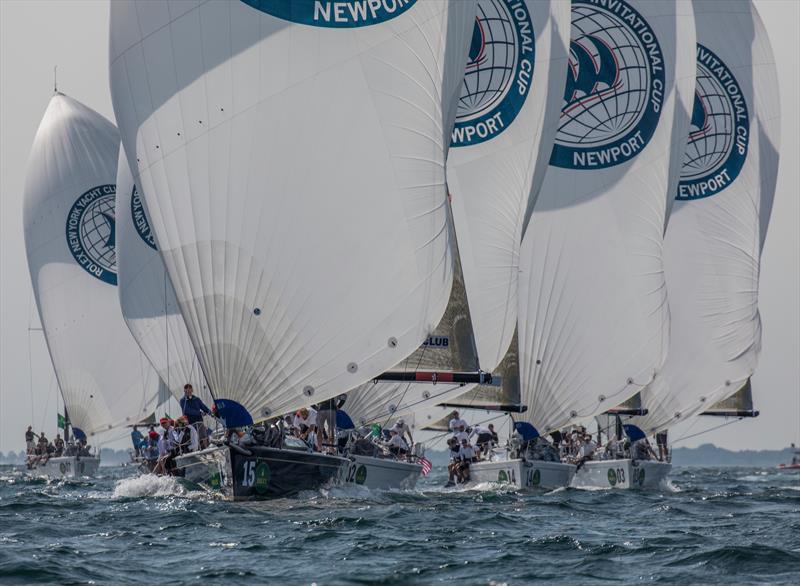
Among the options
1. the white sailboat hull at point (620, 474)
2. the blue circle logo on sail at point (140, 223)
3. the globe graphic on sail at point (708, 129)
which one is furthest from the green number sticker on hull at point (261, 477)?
the globe graphic on sail at point (708, 129)

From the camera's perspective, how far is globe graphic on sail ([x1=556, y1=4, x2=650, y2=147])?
129 feet

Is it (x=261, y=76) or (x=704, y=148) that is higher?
(x=704, y=148)

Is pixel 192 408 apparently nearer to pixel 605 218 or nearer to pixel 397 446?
pixel 397 446

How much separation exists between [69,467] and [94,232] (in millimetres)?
8993

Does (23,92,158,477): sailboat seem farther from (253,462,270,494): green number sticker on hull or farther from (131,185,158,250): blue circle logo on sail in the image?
(253,462,270,494): green number sticker on hull

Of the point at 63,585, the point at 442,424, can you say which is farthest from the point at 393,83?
the point at 442,424

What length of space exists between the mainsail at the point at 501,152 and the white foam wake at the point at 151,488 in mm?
7063

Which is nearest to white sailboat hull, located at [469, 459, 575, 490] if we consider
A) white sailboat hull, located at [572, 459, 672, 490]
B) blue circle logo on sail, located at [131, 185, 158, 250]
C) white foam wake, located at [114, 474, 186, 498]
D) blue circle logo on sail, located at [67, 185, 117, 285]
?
white sailboat hull, located at [572, 459, 672, 490]

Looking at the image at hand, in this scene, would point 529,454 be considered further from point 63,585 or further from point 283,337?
point 63,585

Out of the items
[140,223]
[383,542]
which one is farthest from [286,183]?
[140,223]

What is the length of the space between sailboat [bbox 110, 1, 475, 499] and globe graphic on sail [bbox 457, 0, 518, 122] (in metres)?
10.4

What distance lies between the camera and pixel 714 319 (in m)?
44.2

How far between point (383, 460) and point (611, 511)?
198 inches

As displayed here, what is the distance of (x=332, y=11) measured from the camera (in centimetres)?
2569
